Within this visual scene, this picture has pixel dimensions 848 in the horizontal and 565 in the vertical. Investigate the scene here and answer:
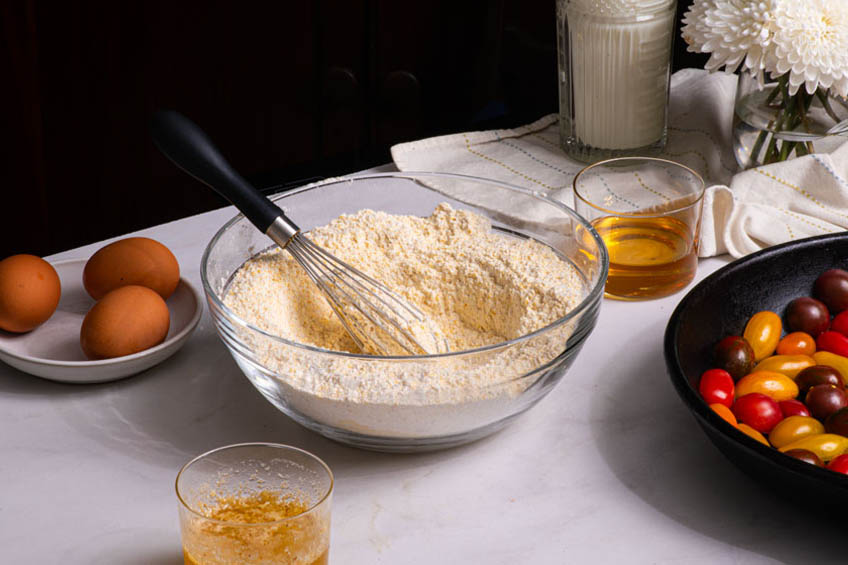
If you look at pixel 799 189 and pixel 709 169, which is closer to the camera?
pixel 799 189

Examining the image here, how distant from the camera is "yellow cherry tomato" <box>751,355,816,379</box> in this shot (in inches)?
30.1

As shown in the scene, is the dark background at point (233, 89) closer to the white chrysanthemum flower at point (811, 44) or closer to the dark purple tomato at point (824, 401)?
the white chrysanthemum flower at point (811, 44)

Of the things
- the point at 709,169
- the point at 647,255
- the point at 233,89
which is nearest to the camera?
the point at 647,255

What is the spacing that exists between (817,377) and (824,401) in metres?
0.03

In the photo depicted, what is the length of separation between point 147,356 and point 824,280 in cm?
60

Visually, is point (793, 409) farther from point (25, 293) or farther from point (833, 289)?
point (25, 293)

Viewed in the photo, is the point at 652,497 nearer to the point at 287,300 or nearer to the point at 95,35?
the point at 287,300

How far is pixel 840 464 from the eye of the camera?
63 centimetres

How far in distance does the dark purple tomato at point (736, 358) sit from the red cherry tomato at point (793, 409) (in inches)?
1.9

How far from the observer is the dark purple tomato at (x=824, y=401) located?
0.71 meters

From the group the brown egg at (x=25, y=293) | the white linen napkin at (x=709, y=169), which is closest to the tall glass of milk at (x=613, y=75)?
the white linen napkin at (x=709, y=169)

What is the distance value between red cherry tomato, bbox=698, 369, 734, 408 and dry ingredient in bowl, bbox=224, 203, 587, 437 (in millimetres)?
118

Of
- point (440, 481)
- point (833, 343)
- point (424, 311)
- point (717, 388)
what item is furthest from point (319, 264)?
point (833, 343)

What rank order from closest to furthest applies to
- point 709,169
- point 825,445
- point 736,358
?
point 825,445, point 736,358, point 709,169
